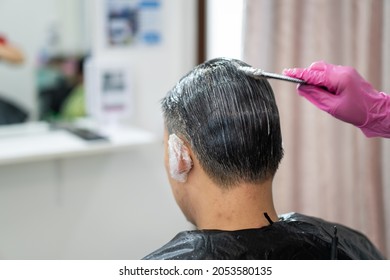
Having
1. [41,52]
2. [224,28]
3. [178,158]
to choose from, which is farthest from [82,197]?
[178,158]

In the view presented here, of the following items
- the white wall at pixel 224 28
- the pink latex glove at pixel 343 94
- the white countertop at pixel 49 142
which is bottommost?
the white countertop at pixel 49 142

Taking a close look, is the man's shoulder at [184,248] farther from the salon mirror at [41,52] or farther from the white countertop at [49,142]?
the salon mirror at [41,52]

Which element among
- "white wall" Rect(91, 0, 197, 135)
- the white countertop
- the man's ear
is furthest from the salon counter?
the man's ear

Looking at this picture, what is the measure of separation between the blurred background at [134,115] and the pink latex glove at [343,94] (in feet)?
2.57

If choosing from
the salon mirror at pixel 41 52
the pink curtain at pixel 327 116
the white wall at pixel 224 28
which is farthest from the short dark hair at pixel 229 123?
the salon mirror at pixel 41 52

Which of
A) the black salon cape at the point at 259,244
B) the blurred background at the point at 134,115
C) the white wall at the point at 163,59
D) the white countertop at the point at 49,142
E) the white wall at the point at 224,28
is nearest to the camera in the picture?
the black salon cape at the point at 259,244

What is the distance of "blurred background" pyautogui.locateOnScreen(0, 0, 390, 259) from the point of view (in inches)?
80.9

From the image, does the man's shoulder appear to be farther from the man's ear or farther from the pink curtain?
the pink curtain

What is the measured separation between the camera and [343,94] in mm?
1197

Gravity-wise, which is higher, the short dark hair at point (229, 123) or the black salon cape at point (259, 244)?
the short dark hair at point (229, 123)

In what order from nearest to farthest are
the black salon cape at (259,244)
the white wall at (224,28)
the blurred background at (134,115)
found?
1. the black salon cape at (259,244)
2. the blurred background at (134,115)
3. the white wall at (224,28)

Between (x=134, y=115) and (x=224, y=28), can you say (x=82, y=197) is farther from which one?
(x=224, y=28)

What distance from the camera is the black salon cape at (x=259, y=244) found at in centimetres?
109

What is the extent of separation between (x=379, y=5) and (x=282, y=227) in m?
1.28
